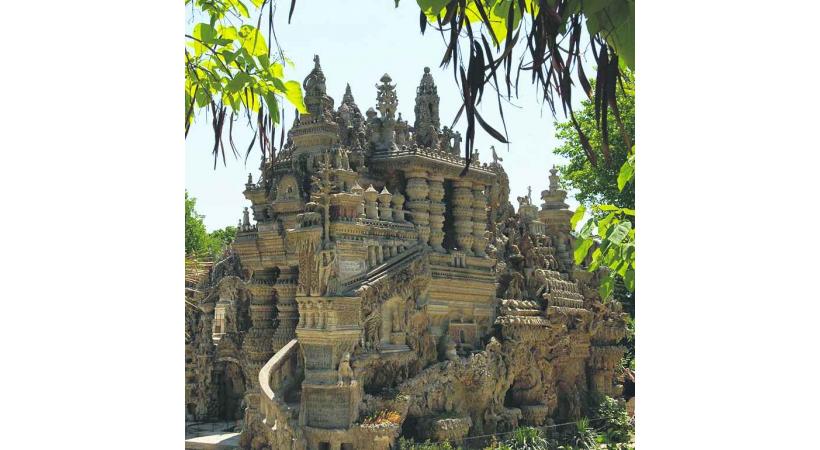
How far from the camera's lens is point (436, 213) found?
16.4 metres

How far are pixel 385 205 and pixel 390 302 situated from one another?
1.62 m

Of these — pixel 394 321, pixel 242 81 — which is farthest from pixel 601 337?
pixel 242 81

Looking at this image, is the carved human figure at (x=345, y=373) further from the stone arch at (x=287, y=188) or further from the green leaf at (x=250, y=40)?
the green leaf at (x=250, y=40)

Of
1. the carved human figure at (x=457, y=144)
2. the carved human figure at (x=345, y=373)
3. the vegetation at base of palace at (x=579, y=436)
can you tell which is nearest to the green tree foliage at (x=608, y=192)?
the carved human figure at (x=457, y=144)

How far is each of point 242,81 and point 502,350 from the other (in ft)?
44.1

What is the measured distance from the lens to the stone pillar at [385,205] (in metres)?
15.2

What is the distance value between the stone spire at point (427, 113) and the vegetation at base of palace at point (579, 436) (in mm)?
5483

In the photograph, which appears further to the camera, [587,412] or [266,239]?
[587,412]

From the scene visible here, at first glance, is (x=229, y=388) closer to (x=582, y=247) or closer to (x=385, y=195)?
(x=385, y=195)

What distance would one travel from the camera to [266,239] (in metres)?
15.9

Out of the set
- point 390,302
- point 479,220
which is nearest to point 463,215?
point 479,220

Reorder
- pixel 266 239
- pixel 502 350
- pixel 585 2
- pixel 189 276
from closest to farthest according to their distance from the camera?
pixel 585 2 < pixel 266 239 < pixel 502 350 < pixel 189 276

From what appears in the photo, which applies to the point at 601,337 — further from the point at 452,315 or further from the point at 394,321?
the point at 394,321

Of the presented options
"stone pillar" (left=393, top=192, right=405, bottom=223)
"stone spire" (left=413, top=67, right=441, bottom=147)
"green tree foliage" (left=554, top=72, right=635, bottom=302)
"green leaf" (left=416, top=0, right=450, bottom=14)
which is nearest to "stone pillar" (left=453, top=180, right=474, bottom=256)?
"stone spire" (left=413, top=67, right=441, bottom=147)
